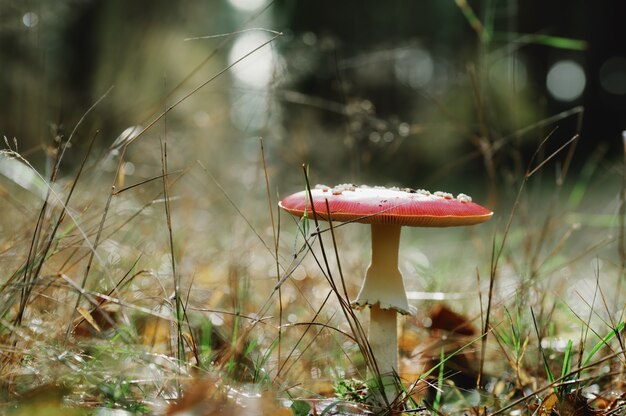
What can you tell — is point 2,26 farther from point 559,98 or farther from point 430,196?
point 559,98

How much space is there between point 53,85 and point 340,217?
228 inches

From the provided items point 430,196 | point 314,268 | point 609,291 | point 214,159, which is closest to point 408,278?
point 314,268

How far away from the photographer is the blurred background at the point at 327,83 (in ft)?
8.08

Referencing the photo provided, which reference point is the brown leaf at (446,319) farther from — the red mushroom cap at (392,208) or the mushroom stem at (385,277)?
the red mushroom cap at (392,208)

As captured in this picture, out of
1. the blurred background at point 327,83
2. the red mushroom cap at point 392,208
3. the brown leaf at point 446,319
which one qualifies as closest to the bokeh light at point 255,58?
the blurred background at point 327,83

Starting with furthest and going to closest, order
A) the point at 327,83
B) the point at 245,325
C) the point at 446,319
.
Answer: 1. the point at 327,83
2. the point at 446,319
3. the point at 245,325

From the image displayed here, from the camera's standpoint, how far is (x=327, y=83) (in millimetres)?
11172

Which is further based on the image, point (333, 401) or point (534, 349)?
point (534, 349)

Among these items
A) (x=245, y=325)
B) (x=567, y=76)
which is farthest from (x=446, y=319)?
(x=567, y=76)

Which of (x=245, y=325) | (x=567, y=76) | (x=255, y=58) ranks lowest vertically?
(x=245, y=325)

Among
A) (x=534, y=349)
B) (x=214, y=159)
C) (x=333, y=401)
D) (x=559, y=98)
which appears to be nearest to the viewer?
(x=333, y=401)

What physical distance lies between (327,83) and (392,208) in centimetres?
1032

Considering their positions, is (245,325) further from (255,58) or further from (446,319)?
(255,58)

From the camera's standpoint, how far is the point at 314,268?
3129mm
